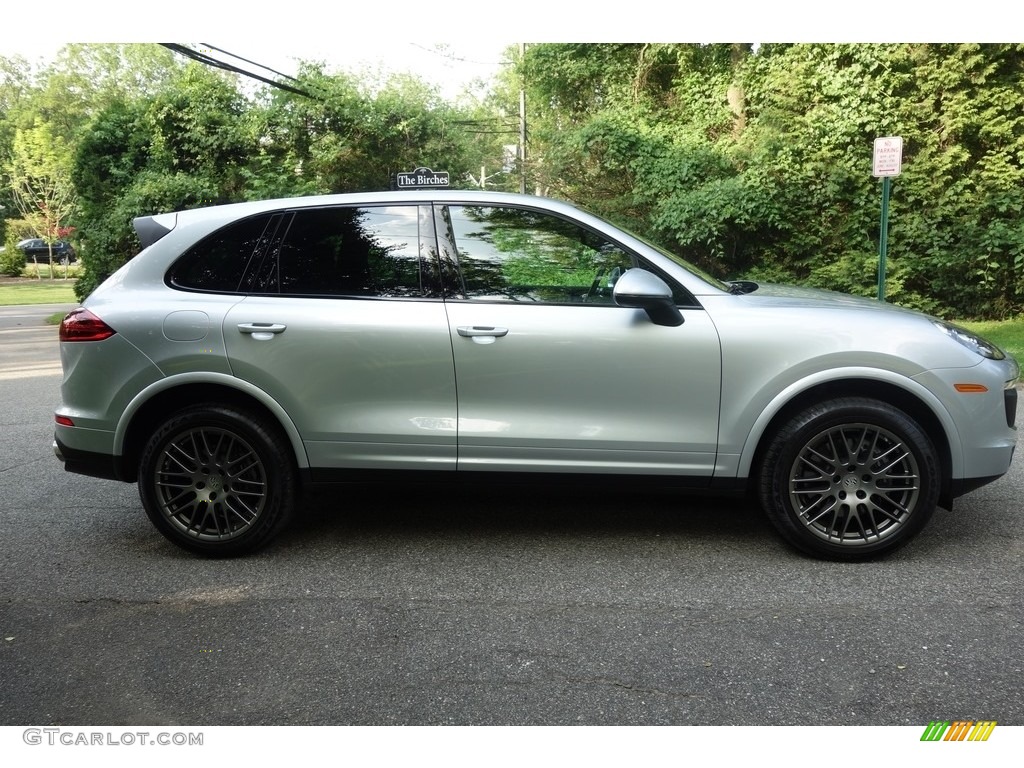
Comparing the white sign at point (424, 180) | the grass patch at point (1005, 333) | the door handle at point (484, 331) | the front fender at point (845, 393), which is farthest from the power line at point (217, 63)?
the grass patch at point (1005, 333)

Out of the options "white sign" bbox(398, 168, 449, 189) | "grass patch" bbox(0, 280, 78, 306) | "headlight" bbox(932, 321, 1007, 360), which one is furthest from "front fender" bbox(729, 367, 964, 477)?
"grass patch" bbox(0, 280, 78, 306)

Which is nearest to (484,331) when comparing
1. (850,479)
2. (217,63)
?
(850,479)

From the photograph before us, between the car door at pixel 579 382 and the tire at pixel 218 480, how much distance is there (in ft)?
3.16

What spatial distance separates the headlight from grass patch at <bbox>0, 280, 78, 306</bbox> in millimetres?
22323

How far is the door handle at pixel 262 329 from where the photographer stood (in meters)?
4.13

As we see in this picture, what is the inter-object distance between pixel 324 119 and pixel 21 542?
14.3 m

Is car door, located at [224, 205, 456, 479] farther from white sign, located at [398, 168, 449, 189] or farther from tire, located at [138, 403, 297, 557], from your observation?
white sign, located at [398, 168, 449, 189]

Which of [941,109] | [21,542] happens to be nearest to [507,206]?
[21,542]

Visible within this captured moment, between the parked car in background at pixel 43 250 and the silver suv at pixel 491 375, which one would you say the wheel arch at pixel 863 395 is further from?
the parked car in background at pixel 43 250

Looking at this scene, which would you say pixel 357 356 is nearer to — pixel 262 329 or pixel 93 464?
pixel 262 329

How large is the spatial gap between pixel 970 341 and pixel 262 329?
3.45 m

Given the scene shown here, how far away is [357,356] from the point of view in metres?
4.12

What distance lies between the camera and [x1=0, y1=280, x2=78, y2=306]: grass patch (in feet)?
89.2

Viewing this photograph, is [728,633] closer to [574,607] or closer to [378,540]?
[574,607]
